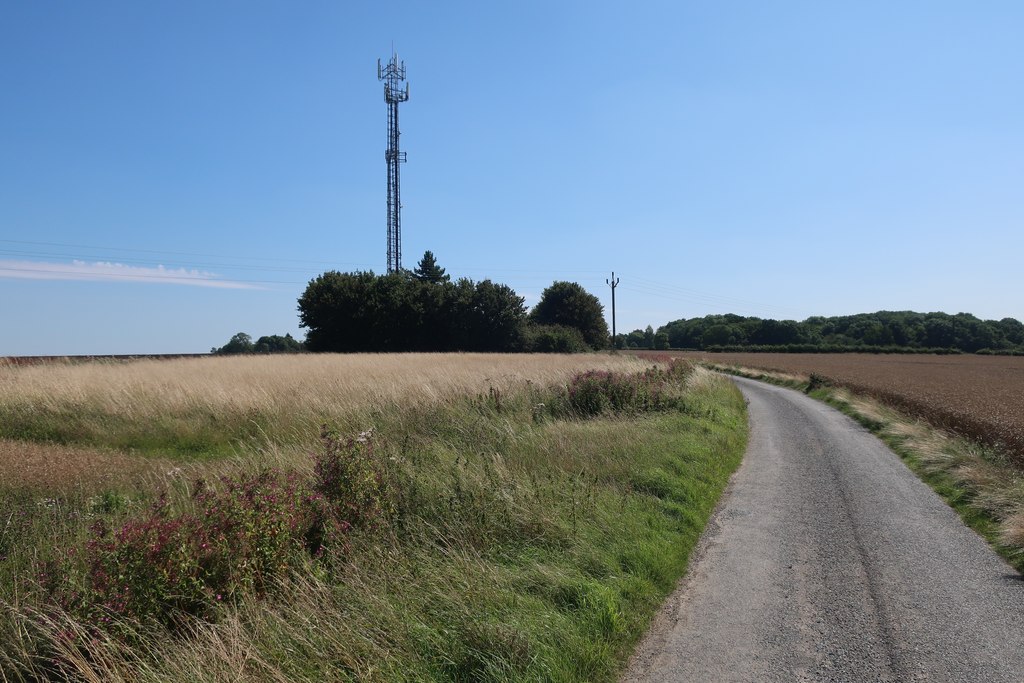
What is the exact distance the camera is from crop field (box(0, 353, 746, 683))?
4.02m

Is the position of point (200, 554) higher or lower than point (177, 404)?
lower

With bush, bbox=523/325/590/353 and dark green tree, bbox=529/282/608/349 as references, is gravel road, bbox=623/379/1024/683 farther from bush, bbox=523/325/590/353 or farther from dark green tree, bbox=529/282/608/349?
dark green tree, bbox=529/282/608/349

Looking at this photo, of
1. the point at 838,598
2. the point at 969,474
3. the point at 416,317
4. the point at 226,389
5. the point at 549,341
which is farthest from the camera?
the point at 549,341

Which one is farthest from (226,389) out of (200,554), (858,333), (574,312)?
(858,333)

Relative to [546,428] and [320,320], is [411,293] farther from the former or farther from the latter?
[546,428]

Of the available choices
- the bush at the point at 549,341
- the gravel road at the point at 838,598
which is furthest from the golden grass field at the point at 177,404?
the bush at the point at 549,341

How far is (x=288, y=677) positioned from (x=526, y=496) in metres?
3.76

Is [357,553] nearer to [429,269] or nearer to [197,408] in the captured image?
[197,408]

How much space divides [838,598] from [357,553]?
438 cm

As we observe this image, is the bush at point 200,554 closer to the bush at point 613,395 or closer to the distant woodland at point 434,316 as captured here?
the bush at point 613,395

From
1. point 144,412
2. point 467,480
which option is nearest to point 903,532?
point 467,480

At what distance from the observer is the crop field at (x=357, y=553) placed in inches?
158

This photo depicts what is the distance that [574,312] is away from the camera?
73062mm

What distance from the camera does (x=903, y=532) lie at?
26.1 ft
